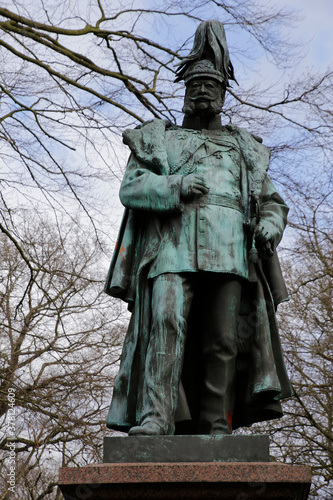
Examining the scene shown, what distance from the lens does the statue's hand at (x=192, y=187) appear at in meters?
4.57

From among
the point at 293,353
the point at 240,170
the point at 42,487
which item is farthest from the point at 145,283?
the point at 42,487

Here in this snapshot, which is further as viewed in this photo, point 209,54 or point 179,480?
point 209,54

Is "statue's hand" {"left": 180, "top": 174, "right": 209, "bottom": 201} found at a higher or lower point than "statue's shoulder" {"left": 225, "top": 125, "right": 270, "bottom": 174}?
lower

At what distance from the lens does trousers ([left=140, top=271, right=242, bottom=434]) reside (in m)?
4.31

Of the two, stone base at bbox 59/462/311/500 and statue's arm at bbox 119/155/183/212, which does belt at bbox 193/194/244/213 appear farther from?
stone base at bbox 59/462/311/500

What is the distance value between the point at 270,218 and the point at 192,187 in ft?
1.87

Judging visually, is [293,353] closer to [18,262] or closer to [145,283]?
[18,262]

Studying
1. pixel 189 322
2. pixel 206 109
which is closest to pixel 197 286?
pixel 189 322

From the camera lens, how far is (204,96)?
5.00 metres

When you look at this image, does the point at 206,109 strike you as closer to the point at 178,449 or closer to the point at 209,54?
the point at 209,54

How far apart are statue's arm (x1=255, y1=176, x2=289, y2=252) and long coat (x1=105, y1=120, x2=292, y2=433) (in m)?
0.03

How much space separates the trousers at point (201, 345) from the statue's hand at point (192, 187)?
0.45 metres

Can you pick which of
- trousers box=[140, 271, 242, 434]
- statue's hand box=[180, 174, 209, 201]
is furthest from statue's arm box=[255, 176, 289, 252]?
statue's hand box=[180, 174, 209, 201]

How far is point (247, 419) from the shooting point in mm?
4715
